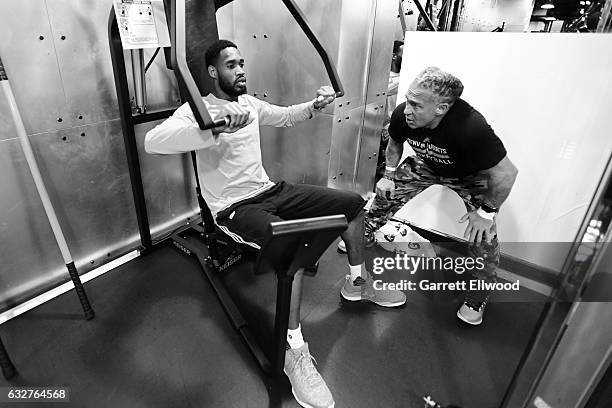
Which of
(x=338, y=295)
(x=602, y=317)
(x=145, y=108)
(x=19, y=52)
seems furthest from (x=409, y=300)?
(x=19, y=52)

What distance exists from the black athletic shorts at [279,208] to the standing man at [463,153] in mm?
502

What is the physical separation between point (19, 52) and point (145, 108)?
1.89ft

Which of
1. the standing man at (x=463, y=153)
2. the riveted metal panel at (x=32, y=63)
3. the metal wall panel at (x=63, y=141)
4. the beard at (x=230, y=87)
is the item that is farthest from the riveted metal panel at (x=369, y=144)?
the riveted metal panel at (x=32, y=63)

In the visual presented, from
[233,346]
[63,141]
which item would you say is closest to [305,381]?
[233,346]

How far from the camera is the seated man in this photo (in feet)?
4.66

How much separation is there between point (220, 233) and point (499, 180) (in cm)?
147

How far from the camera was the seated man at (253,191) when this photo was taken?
4.66 feet

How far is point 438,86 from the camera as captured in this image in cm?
176

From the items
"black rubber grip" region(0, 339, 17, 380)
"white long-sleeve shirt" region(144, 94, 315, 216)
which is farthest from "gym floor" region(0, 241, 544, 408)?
"white long-sleeve shirt" region(144, 94, 315, 216)

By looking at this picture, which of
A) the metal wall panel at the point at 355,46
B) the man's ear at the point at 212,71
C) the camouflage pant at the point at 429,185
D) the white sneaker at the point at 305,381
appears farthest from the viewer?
the metal wall panel at the point at 355,46

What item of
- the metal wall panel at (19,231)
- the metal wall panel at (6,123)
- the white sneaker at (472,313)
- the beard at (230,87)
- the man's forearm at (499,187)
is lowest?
the white sneaker at (472,313)

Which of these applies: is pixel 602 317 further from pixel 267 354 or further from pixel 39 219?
pixel 39 219

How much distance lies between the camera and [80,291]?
5.70 feet

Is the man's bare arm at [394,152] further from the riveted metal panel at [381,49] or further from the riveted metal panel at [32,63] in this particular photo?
the riveted metal panel at [32,63]
